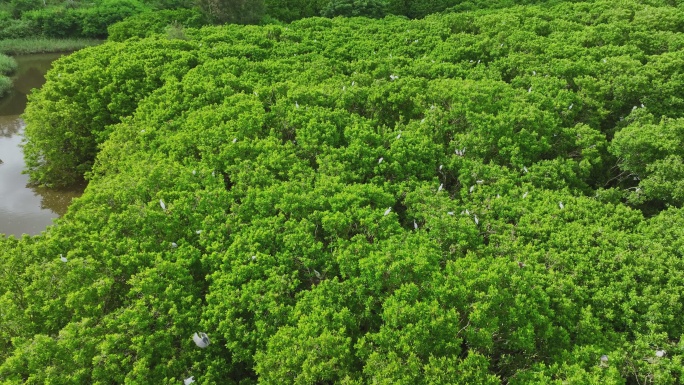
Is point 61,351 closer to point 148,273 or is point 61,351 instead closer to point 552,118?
point 148,273

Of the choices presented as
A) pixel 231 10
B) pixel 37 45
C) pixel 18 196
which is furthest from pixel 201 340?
pixel 37 45

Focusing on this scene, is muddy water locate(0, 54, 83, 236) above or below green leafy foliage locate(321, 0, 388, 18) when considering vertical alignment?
below

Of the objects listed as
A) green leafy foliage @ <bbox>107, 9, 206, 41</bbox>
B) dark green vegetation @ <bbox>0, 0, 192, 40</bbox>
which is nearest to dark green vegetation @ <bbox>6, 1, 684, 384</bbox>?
green leafy foliage @ <bbox>107, 9, 206, 41</bbox>

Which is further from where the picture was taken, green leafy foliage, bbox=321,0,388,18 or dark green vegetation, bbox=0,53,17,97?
green leafy foliage, bbox=321,0,388,18

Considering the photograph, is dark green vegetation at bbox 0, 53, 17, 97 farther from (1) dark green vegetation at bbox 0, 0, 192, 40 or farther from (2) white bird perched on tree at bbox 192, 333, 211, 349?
(2) white bird perched on tree at bbox 192, 333, 211, 349

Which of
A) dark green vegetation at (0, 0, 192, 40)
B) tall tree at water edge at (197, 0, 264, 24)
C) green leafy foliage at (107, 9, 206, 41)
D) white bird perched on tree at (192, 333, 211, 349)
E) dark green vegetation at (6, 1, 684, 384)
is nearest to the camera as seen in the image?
dark green vegetation at (6, 1, 684, 384)

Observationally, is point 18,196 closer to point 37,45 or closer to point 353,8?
point 37,45
